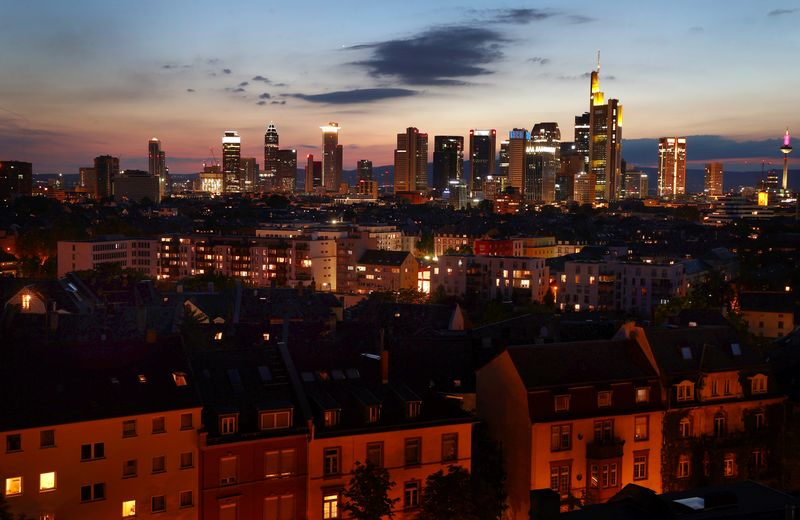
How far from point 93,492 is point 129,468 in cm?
124

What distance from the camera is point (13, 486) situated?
26109mm

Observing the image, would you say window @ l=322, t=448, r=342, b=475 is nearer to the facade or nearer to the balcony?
the balcony

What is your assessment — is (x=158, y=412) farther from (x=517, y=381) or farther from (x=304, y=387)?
(x=517, y=381)

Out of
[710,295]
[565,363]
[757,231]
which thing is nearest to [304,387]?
[565,363]

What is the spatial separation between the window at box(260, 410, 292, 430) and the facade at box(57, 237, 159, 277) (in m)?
104

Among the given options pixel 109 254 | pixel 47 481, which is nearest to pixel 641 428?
pixel 47 481

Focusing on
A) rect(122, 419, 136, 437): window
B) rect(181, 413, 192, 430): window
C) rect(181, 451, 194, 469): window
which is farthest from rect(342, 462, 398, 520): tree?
rect(122, 419, 136, 437): window

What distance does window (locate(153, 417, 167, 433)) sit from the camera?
28.2 meters

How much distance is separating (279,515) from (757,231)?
625 ft

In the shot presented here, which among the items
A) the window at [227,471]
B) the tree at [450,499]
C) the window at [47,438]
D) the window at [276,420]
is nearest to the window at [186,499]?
the window at [227,471]

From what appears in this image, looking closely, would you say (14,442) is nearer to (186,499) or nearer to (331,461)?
(186,499)

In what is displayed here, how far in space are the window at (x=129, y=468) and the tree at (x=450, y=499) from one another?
29.9ft

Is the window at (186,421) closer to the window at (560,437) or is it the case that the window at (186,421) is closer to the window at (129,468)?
the window at (129,468)

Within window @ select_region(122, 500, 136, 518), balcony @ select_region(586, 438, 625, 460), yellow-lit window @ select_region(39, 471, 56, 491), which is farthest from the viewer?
balcony @ select_region(586, 438, 625, 460)
